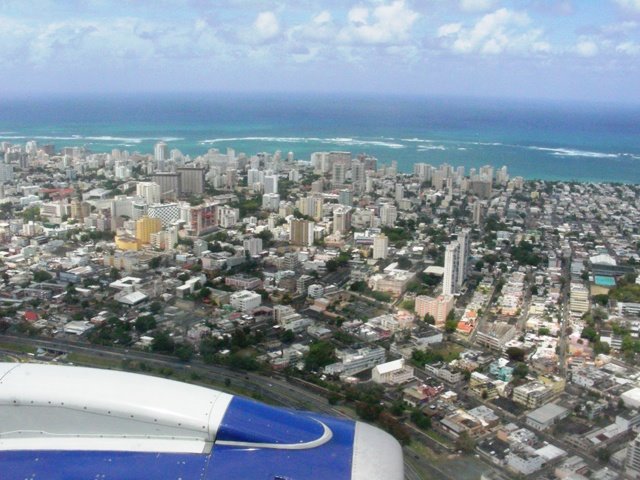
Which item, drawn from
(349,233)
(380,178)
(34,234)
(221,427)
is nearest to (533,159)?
(380,178)

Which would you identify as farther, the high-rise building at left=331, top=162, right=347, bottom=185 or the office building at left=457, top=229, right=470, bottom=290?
the high-rise building at left=331, top=162, right=347, bottom=185

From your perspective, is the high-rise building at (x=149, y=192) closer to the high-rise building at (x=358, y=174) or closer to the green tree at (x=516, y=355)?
the high-rise building at (x=358, y=174)

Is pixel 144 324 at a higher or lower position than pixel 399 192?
lower

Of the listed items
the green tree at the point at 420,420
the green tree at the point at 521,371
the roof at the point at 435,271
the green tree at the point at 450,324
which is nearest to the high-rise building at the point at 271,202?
the roof at the point at 435,271

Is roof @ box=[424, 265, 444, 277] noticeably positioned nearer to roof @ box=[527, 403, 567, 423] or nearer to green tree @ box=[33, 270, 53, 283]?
roof @ box=[527, 403, 567, 423]

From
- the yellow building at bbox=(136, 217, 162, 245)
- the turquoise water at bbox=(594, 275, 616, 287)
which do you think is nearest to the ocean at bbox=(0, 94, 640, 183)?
the turquoise water at bbox=(594, 275, 616, 287)

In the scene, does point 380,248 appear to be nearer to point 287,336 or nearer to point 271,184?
point 287,336

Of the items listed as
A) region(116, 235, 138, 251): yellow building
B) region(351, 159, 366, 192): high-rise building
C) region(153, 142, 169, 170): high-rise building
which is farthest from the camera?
region(153, 142, 169, 170): high-rise building

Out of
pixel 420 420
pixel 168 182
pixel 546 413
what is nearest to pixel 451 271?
pixel 546 413
